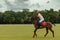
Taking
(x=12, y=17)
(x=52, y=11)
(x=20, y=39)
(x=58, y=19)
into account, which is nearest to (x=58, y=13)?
(x=52, y=11)

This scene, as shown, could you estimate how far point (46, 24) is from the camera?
58.1ft

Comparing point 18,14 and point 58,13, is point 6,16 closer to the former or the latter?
point 18,14

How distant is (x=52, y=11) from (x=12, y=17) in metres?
11.6

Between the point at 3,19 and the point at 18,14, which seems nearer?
the point at 3,19

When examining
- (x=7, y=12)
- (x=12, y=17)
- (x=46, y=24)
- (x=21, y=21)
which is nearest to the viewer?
(x=46, y=24)

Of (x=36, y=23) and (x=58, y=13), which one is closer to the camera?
(x=36, y=23)

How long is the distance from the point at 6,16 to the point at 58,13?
15.2m

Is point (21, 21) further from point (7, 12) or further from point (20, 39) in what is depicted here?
point (20, 39)

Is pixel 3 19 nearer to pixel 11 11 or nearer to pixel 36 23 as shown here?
pixel 11 11

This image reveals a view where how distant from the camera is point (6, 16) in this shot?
78750 millimetres

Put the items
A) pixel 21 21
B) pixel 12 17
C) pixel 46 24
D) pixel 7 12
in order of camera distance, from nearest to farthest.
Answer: pixel 46 24
pixel 21 21
pixel 12 17
pixel 7 12

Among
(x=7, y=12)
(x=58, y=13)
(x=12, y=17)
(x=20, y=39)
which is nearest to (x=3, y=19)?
(x=12, y=17)

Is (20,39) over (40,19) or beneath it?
beneath

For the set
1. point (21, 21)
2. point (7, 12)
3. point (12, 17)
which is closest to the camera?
point (21, 21)
